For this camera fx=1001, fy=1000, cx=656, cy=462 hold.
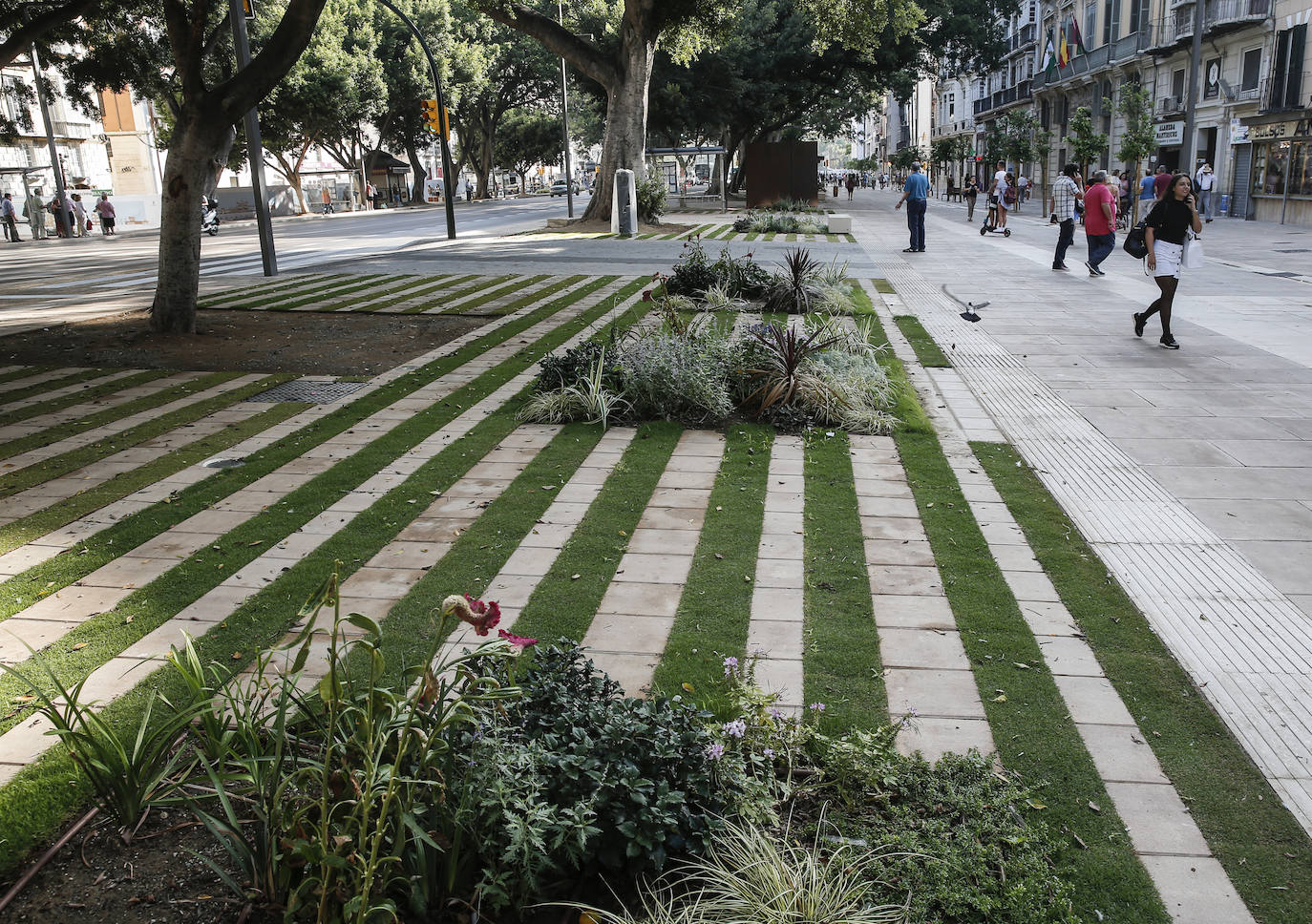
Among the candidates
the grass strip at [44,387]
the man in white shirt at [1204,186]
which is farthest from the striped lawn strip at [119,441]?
the man in white shirt at [1204,186]

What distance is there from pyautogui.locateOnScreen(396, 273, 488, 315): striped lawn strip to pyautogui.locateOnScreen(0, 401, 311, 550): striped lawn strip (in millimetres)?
5304

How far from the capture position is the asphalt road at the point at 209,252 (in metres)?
17.6

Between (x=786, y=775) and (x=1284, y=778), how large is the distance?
1.65 m

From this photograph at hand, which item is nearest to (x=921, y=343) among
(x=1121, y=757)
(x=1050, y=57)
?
(x=1121, y=757)

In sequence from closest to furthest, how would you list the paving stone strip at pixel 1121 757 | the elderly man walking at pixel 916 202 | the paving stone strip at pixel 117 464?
the paving stone strip at pixel 1121 757 → the paving stone strip at pixel 117 464 → the elderly man walking at pixel 916 202

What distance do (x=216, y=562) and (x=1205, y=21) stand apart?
128 ft

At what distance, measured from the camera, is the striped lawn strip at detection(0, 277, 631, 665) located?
188 inches

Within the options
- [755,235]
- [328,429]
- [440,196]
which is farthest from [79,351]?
[440,196]

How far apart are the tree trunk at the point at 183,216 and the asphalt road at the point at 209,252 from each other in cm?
390

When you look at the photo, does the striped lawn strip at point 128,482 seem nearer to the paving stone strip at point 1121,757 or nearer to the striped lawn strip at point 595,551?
the striped lawn strip at point 595,551

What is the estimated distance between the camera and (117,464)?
6750 mm

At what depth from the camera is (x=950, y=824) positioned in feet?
9.68

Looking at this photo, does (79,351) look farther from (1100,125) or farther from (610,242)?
(1100,125)

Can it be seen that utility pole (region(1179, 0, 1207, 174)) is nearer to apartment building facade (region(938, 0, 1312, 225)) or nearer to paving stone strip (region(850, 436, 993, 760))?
apartment building facade (region(938, 0, 1312, 225))
